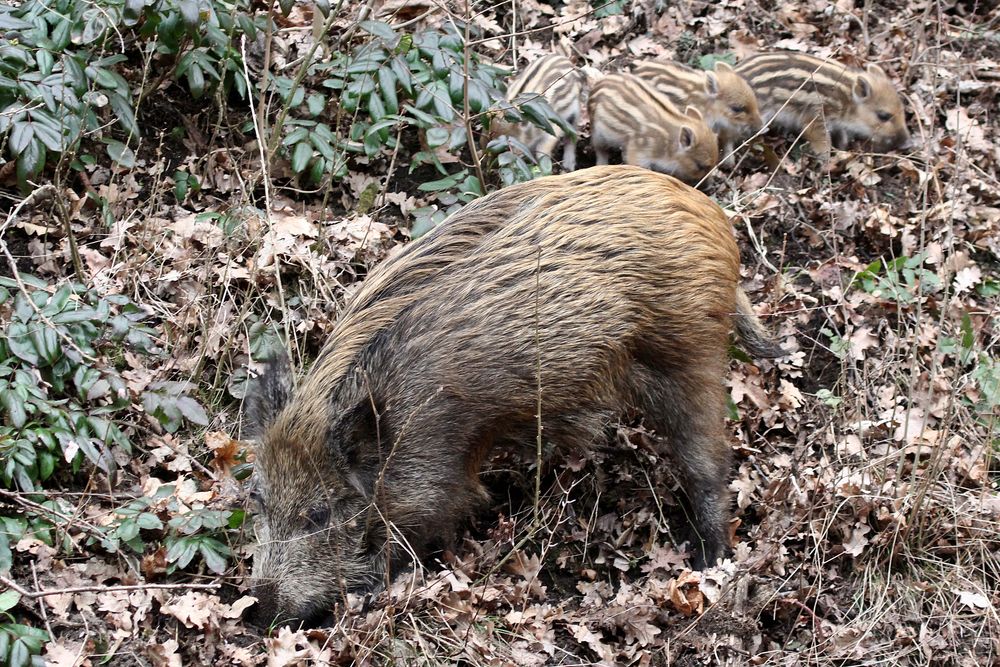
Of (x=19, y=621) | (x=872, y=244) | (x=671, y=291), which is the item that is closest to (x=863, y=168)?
(x=872, y=244)

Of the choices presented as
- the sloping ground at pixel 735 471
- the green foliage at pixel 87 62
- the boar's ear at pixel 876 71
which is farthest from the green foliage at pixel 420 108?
the boar's ear at pixel 876 71

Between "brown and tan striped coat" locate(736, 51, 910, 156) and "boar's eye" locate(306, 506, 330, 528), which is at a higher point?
"brown and tan striped coat" locate(736, 51, 910, 156)

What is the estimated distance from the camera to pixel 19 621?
14.0ft

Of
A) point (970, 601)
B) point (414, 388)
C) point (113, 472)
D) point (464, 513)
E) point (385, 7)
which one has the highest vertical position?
point (385, 7)

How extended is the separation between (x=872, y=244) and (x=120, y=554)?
4615mm

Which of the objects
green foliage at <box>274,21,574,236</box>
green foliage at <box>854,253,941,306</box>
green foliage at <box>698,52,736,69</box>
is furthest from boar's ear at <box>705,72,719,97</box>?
green foliage at <box>854,253,941,306</box>

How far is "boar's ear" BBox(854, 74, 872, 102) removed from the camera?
23.4 ft

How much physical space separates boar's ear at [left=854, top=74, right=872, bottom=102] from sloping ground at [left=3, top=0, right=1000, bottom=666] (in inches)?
13.7

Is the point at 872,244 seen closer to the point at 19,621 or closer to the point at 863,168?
the point at 863,168

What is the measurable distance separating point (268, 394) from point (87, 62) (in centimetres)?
231

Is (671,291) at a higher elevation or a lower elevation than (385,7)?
lower

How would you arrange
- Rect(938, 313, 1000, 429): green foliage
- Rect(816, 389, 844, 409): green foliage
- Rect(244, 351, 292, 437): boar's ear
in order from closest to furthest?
1. Rect(244, 351, 292, 437): boar's ear
2. Rect(938, 313, 1000, 429): green foliage
3. Rect(816, 389, 844, 409): green foliage

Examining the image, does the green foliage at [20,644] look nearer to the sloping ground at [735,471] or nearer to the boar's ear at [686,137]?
the sloping ground at [735,471]

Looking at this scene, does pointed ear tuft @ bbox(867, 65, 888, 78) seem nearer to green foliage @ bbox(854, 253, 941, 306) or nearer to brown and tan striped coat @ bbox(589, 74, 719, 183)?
brown and tan striped coat @ bbox(589, 74, 719, 183)
